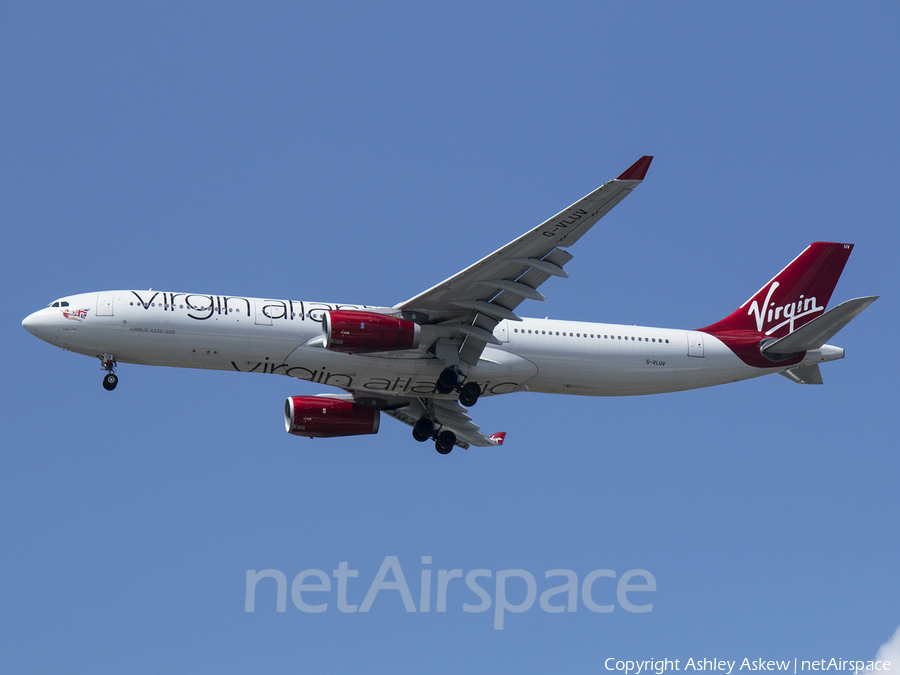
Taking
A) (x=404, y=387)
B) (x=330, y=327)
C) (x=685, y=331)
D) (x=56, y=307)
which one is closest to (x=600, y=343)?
(x=685, y=331)

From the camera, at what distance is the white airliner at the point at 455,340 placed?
34719mm

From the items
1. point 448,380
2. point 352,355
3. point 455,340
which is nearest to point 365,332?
point 352,355

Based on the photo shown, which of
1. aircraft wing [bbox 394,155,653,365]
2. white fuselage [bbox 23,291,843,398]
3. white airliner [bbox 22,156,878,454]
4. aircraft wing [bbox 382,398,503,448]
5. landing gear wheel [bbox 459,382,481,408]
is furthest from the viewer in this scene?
aircraft wing [bbox 382,398,503,448]

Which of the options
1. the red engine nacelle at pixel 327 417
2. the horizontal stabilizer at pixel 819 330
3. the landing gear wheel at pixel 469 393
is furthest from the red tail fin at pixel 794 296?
the red engine nacelle at pixel 327 417

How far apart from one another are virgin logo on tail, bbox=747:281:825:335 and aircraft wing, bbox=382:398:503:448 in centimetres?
1186

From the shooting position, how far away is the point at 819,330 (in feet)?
126

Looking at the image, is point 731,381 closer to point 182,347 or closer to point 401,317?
point 401,317

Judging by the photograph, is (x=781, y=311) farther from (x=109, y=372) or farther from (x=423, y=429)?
(x=109, y=372)

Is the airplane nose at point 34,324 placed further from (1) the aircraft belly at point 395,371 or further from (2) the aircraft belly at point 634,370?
(2) the aircraft belly at point 634,370

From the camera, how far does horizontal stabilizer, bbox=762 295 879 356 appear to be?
118 ft

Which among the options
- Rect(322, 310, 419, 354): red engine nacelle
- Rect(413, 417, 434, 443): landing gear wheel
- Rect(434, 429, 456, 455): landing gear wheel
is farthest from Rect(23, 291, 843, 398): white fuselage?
Rect(434, 429, 456, 455): landing gear wheel

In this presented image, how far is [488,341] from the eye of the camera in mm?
36656

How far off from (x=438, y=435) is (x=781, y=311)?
47.1 feet

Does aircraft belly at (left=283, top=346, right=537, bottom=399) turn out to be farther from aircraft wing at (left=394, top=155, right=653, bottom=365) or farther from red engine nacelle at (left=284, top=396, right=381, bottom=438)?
red engine nacelle at (left=284, top=396, right=381, bottom=438)
